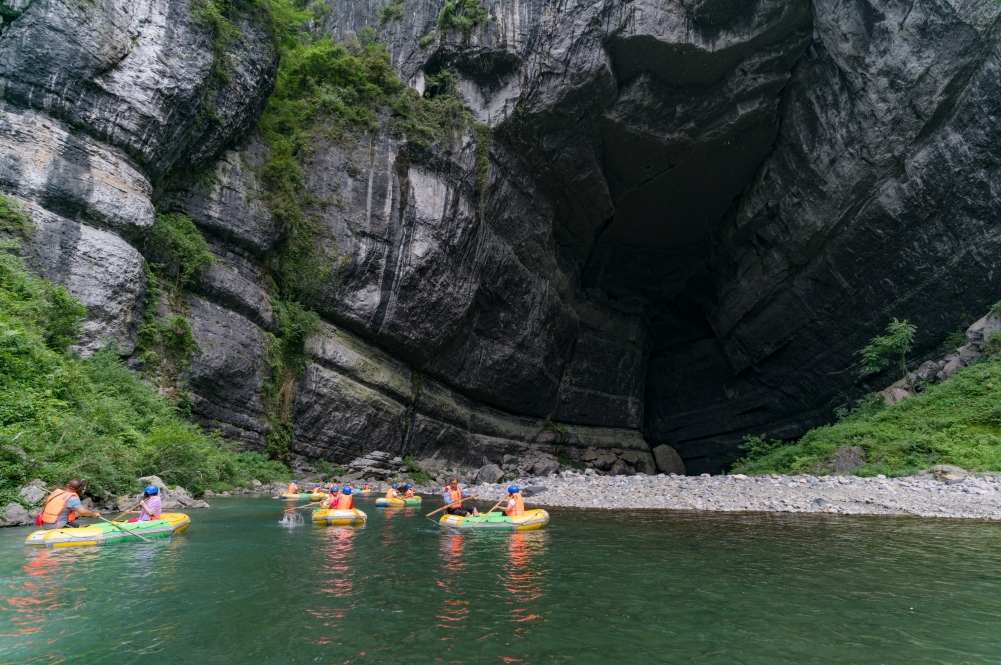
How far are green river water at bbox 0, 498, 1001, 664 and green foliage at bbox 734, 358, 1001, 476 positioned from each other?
19.7 feet

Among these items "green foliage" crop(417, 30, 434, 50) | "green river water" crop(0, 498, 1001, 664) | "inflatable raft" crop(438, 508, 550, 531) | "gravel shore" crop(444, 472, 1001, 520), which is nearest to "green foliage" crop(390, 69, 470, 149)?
"green foliage" crop(417, 30, 434, 50)

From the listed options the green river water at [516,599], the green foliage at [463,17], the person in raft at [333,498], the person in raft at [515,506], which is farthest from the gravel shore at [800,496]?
the green foliage at [463,17]

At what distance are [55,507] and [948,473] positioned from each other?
17609 mm

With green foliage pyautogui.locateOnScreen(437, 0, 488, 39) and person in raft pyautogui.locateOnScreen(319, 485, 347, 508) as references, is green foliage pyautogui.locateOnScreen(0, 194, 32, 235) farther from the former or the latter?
green foliage pyautogui.locateOnScreen(437, 0, 488, 39)

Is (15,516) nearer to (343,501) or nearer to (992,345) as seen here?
(343,501)

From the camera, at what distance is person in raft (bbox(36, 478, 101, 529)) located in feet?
24.4

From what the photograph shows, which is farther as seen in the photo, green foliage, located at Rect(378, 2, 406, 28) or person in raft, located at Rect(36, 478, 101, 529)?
green foliage, located at Rect(378, 2, 406, 28)

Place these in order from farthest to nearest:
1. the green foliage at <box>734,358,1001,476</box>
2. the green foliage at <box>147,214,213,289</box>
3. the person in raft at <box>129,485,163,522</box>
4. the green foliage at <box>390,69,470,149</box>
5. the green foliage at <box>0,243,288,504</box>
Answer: the green foliage at <box>390,69,470,149</box> < the green foliage at <box>147,214,213,289</box> < the green foliage at <box>734,358,1001,476</box> < the green foliage at <box>0,243,288,504</box> < the person in raft at <box>129,485,163,522</box>

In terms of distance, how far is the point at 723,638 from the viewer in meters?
4.11

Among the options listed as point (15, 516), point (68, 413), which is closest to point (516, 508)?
point (15, 516)

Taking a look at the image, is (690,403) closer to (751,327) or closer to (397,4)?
(751,327)

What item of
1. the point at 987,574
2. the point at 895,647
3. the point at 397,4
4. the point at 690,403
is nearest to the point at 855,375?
the point at 690,403

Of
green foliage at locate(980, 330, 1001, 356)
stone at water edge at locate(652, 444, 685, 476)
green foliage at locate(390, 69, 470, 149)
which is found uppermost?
green foliage at locate(390, 69, 470, 149)

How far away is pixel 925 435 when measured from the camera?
14.6 meters
